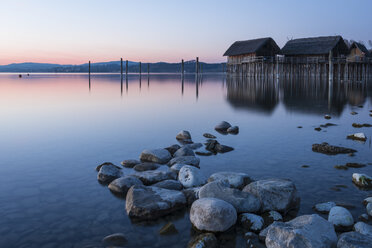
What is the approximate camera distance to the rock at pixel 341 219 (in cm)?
562

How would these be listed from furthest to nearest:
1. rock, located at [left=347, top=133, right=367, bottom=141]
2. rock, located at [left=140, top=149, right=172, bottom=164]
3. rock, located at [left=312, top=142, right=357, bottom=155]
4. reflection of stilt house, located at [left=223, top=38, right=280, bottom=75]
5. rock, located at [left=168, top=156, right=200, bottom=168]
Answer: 1. reflection of stilt house, located at [left=223, top=38, right=280, bottom=75]
2. rock, located at [left=347, top=133, right=367, bottom=141]
3. rock, located at [left=312, top=142, right=357, bottom=155]
4. rock, located at [left=140, top=149, right=172, bottom=164]
5. rock, located at [left=168, top=156, right=200, bottom=168]

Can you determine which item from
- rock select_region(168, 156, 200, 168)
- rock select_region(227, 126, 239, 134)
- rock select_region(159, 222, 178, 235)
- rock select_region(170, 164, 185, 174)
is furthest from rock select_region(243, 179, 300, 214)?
rock select_region(227, 126, 239, 134)

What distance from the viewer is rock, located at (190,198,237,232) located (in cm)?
557

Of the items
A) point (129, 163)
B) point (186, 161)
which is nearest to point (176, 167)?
point (186, 161)

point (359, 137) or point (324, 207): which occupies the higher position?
point (359, 137)

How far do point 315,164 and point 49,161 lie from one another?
7475 millimetres

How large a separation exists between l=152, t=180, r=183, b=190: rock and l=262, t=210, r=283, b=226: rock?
79.7 inches

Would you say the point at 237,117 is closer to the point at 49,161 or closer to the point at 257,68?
the point at 49,161

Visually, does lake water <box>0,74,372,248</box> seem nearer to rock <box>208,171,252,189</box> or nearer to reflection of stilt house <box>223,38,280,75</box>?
rock <box>208,171,252,189</box>

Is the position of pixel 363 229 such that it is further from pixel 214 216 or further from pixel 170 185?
pixel 170 185

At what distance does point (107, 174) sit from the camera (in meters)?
8.27

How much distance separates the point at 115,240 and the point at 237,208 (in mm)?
2196

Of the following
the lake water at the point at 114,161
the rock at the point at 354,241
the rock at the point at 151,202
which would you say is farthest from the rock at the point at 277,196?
the rock at the point at 354,241

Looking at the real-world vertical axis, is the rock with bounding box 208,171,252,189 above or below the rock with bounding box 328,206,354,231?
above
